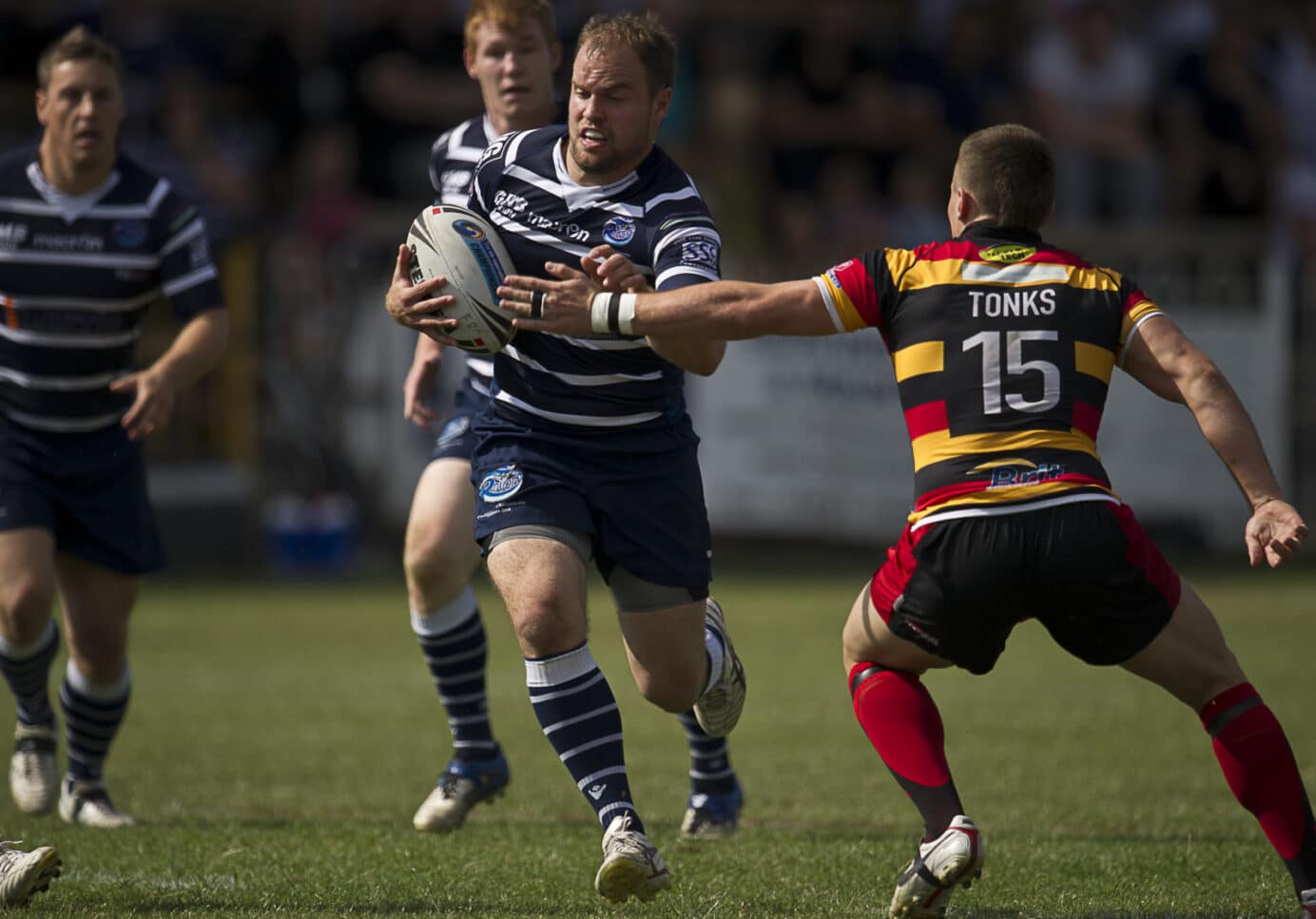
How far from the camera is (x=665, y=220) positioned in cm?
517

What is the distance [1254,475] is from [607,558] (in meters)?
1.90

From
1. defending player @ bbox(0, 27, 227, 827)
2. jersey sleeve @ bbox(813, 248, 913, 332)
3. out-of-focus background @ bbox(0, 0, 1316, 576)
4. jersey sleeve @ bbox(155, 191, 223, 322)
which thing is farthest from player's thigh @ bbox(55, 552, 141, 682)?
out-of-focus background @ bbox(0, 0, 1316, 576)

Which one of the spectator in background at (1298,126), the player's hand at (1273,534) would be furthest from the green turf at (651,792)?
the spectator in background at (1298,126)

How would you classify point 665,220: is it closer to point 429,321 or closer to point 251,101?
point 429,321

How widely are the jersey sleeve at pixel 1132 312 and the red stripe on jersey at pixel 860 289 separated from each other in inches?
25.0

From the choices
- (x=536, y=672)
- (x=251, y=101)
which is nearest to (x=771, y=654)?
(x=536, y=672)

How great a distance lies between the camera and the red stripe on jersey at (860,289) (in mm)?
4711

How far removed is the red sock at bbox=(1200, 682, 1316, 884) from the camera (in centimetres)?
457

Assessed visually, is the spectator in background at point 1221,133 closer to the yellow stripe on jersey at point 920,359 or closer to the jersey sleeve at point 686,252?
the jersey sleeve at point 686,252

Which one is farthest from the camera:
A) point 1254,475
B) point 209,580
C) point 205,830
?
point 209,580

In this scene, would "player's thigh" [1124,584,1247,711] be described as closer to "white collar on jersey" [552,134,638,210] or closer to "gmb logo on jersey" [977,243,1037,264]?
"gmb logo on jersey" [977,243,1037,264]

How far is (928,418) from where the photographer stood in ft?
15.4

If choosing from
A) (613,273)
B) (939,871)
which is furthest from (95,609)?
(939,871)

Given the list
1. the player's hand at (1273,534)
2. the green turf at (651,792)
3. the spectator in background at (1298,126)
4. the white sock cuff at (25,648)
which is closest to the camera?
the player's hand at (1273,534)
